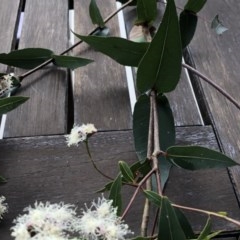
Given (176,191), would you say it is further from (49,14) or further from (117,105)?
(49,14)

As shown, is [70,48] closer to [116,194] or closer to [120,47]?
[120,47]

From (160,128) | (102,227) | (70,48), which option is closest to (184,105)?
(160,128)

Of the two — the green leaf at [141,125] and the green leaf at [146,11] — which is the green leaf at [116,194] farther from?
Result: the green leaf at [146,11]

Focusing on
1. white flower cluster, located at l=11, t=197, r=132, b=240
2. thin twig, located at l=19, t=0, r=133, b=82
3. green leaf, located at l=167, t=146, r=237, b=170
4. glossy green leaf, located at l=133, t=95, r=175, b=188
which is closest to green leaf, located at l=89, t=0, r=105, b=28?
thin twig, located at l=19, t=0, r=133, b=82

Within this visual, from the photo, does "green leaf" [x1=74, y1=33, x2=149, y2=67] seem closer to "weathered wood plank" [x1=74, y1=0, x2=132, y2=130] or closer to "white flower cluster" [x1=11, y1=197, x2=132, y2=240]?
"weathered wood plank" [x1=74, y1=0, x2=132, y2=130]

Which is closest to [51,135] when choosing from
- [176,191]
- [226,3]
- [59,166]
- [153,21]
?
[59,166]

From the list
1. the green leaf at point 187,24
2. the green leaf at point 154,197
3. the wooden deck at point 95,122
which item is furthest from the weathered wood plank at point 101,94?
the green leaf at point 154,197
